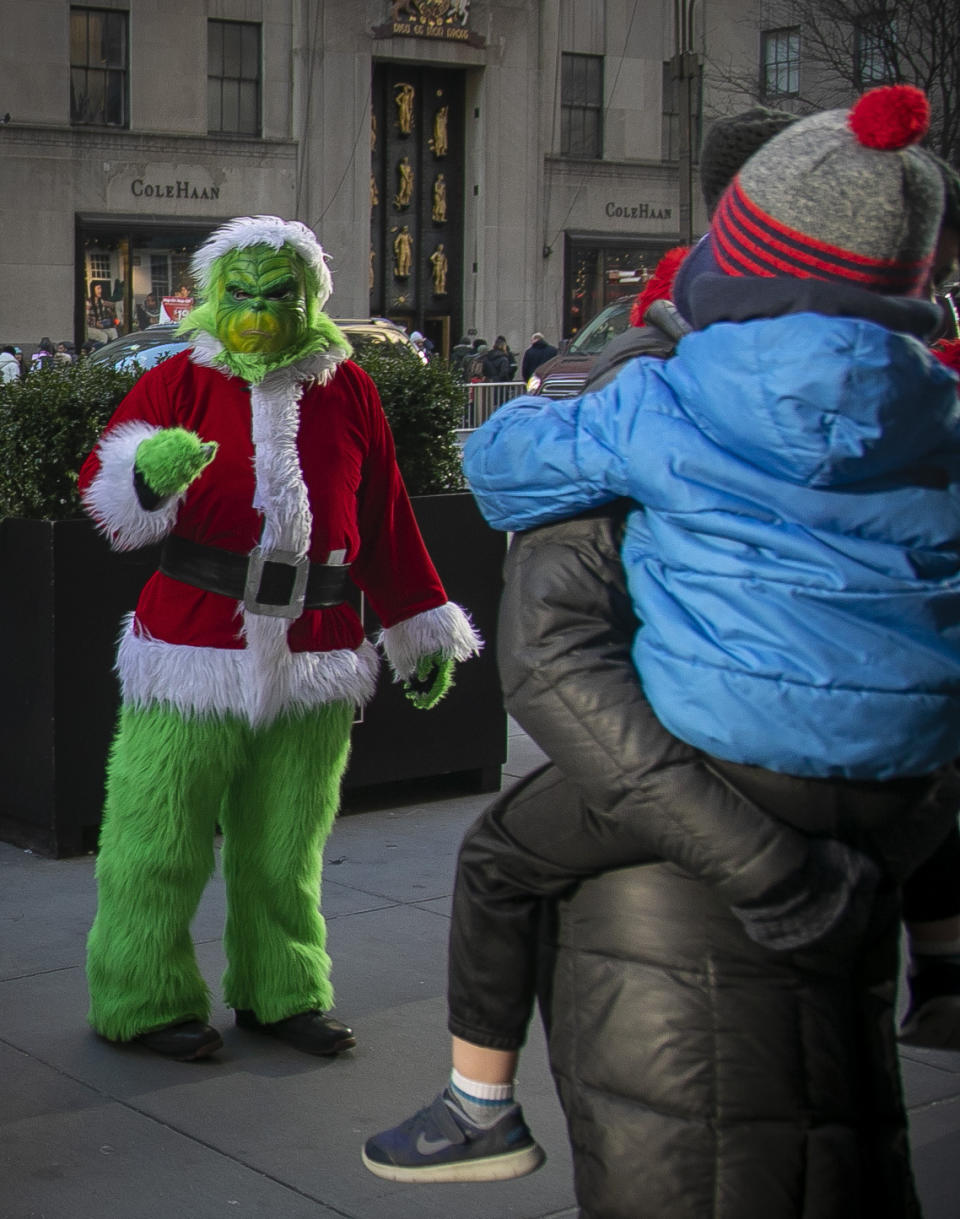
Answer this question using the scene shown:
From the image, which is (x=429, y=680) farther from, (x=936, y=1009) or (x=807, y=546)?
(x=807, y=546)

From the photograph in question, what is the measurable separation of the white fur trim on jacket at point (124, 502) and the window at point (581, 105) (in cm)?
3654

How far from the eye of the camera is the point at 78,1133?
362 centimetres

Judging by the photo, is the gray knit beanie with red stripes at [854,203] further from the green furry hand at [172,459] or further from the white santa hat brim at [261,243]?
the white santa hat brim at [261,243]

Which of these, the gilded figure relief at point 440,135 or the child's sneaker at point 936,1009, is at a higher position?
the gilded figure relief at point 440,135

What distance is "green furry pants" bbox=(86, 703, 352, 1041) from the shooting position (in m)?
3.94

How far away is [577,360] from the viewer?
67.7ft

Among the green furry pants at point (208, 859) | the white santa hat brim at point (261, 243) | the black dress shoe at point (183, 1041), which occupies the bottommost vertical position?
the black dress shoe at point (183, 1041)

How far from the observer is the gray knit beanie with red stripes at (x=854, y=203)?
6.25ft

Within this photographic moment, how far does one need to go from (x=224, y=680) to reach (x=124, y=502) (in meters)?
0.46

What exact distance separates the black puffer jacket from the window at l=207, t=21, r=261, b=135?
1353 inches

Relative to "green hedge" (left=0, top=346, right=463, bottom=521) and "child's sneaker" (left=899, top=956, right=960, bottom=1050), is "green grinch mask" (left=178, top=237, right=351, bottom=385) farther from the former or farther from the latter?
"child's sneaker" (left=899, top=956, right=960, bottom=1050)

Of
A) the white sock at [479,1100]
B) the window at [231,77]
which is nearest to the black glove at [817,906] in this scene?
the white sock at [479,1100]

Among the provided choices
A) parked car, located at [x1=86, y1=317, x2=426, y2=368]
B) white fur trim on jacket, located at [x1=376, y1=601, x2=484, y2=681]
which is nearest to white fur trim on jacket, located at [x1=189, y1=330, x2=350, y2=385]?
white fur trim on jacket, located at [x1=376, y1=601, x2=484, y2=681]

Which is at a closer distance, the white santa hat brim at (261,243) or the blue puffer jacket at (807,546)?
the blue puffer jacket at (807,546)
